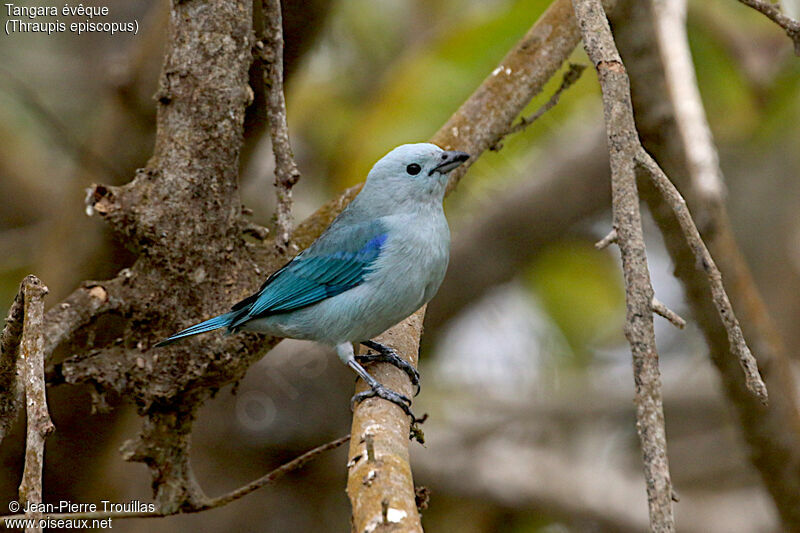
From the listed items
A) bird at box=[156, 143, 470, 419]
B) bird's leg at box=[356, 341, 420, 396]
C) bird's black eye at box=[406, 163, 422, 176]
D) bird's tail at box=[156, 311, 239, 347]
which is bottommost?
bird's leg at box=[356, 341, 420, 396]

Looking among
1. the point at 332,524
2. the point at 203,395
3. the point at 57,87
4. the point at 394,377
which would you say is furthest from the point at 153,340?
the point at 57,87

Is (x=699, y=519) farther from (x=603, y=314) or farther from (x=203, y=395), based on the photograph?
(x=203, y=395)

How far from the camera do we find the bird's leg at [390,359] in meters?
3.02

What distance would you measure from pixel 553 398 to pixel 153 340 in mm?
3999

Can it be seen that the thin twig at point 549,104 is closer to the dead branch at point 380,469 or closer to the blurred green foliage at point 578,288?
the dead branch at point 380,469

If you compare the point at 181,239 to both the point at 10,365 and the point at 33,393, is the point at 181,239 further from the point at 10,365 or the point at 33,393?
the point at 33,393

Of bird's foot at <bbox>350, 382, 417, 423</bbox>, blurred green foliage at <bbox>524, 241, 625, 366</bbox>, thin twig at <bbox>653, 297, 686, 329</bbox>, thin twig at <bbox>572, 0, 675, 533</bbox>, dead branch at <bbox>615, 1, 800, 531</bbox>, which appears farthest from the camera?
blurred green foliage at <bbox>524, 241, 625, 366</bbox>

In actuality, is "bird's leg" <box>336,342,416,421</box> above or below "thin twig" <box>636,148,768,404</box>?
above

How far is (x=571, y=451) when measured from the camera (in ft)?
22.3

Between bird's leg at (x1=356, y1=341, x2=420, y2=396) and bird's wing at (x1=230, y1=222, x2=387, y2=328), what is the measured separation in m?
0.26

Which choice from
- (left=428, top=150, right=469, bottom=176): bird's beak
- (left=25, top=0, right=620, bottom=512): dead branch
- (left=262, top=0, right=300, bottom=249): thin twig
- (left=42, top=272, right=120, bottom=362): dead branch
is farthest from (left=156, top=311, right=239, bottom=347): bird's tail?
(left=428, top=150, right=469, bottom=176): bird's beak

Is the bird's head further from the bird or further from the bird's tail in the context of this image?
the bird's tail

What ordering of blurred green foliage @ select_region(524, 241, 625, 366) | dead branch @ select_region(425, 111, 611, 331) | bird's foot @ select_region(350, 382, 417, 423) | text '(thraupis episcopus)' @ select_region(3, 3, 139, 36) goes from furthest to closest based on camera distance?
blurred green foliage @ select_region(524, 241, 625, 366)
dead branch @ select_region(425, 111, 611, 331)
text '(thraupis episcopus)' @ select_region(3, 3, 139, 36)
bird's foot @ select_region(350, 382, 417, 423)

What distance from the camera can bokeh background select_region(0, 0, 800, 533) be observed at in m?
5.32
